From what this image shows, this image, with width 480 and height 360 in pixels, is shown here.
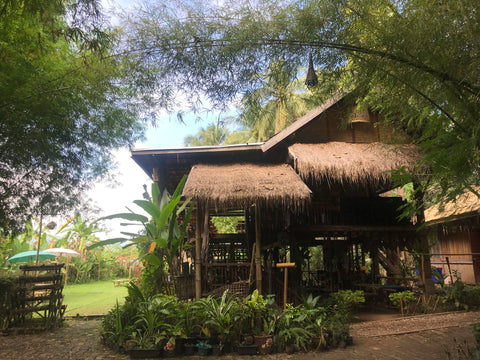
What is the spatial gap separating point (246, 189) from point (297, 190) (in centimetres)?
98

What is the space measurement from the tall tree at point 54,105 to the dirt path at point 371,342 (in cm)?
223

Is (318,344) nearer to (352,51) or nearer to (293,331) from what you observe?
(293,331)

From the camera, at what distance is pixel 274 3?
13.9 feet

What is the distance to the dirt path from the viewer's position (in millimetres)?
5035

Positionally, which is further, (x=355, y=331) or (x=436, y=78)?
(x=355, y=331)

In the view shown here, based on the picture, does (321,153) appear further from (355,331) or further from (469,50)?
(469,50)

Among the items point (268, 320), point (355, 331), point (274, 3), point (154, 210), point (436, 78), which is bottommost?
point (355, 331)

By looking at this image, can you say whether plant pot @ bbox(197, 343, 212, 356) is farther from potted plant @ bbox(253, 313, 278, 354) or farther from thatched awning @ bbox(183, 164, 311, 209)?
thatched awning @ bbox(183, 164, 311, 209)

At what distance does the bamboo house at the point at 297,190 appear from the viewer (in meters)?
6.70

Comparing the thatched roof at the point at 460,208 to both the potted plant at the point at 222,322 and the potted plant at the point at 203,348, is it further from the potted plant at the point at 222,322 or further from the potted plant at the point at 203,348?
the potted plant at the point at 203,348

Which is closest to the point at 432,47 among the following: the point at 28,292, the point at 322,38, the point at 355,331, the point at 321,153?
the point at 322,38

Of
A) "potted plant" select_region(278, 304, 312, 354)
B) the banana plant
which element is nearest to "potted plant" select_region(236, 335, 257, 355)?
"potted plant" select_region(278, 304, 312, 354)

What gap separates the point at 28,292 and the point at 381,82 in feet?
26.4

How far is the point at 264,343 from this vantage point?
515 cm
